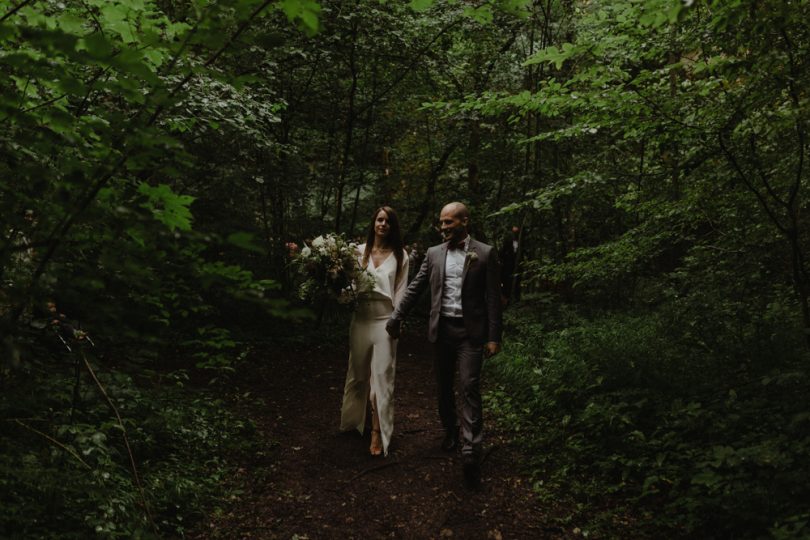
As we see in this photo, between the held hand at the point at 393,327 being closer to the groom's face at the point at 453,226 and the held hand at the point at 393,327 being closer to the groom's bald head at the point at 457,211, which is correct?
the groom's face at the point at 453,226

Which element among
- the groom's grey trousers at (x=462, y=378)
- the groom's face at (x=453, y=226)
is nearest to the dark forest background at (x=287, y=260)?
the groom's grey trousers at (x=462, y=378)

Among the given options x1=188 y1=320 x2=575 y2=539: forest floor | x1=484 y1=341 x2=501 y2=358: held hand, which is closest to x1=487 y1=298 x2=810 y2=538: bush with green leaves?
x1=188 y1=320 x2=575 y2=539: forest floor

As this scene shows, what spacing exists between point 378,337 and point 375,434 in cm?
101

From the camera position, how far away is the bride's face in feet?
18.0

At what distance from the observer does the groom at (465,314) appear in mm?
4562

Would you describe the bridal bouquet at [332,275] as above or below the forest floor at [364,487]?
above

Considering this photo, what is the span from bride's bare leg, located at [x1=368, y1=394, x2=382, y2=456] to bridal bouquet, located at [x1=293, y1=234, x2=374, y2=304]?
3.68 ft

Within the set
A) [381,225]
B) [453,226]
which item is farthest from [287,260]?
[453,226]

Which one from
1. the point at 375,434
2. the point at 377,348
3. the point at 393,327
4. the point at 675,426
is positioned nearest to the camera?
the point at 675,426

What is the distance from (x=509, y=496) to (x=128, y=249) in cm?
386

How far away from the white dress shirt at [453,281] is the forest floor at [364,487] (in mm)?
1564

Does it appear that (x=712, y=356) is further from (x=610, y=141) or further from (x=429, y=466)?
(x=610, y=141)

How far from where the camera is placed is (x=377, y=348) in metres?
5.43

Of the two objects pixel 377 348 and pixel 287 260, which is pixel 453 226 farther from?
pixel 287 260
